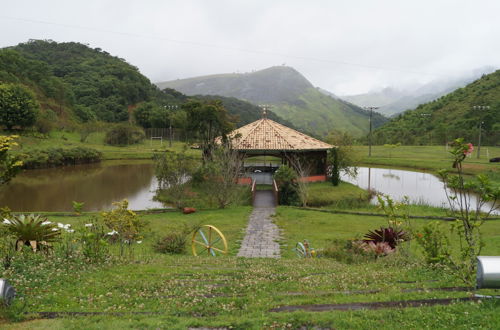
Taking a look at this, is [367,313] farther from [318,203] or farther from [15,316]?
[318,203]

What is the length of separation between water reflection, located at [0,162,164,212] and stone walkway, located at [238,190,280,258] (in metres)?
5.77

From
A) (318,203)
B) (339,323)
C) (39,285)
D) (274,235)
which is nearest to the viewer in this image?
(339,323)

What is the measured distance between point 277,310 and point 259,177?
22.0 meters

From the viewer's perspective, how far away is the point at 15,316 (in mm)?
4324

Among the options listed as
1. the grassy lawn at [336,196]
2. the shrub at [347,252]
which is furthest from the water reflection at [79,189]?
the shrub at [347,252]

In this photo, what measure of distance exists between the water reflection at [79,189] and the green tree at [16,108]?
13934 mm

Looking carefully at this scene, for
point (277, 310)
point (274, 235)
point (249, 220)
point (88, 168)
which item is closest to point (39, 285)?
point (277, 310)

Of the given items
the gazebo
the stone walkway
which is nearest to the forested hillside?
the gazebo

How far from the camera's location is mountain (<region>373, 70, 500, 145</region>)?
50.2 meters

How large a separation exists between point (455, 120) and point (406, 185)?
38.0 m

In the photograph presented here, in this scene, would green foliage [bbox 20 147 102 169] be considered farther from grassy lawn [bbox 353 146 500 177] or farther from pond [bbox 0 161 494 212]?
grassy lawn [bbox 353 146 500 177]

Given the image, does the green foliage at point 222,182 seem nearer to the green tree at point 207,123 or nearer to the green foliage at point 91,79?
the green tree at point 207,123

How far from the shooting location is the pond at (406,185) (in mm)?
21405

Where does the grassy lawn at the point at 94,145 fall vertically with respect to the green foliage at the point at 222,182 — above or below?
above
